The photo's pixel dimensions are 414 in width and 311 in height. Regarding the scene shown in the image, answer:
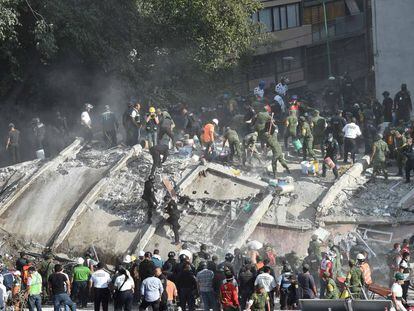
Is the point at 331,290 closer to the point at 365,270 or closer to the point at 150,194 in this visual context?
the point at 365,270

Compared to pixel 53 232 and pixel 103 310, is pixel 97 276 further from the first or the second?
pixel 53 232

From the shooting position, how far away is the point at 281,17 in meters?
55.9

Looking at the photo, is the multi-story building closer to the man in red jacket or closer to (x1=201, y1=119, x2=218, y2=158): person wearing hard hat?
(x1=201, y1=119, x2=218, y2=158): person wearing hard hat

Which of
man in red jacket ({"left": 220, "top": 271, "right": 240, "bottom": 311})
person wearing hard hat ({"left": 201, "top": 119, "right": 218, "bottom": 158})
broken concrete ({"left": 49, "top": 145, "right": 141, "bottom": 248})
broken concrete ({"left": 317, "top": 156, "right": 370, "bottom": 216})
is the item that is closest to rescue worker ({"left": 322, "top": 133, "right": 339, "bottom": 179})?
broken concrete ({"left": 317, "top": 156, "right": 370, "bottom": 216})

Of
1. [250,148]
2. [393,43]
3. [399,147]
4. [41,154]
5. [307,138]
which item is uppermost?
[393,43]

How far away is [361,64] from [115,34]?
18175 millimetres

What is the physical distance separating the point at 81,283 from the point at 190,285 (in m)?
2.85

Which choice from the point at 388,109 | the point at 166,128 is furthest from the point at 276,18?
the point at 166,128

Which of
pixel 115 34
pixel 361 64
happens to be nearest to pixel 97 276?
pixel 115 34

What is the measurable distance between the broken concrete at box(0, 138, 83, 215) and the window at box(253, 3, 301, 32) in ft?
65.4

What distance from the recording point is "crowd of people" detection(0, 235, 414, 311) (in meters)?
24.7

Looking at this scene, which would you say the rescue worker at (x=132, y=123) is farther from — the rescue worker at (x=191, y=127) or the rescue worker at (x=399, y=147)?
the rescue worker at (x=399, y=147)

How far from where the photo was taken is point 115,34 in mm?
40312

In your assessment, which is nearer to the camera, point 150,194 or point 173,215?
point 173,215
